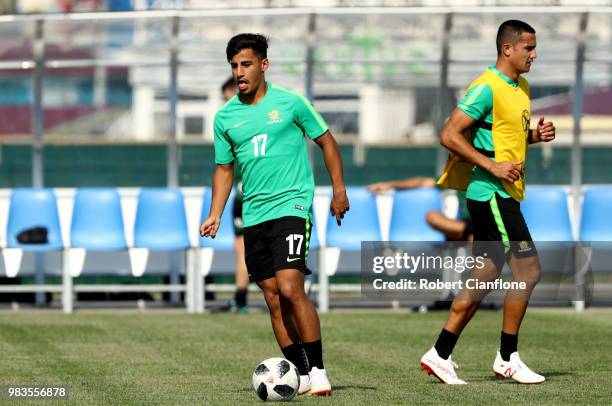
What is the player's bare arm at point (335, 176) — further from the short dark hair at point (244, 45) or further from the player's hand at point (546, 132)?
the player's hand at point (546, 132)

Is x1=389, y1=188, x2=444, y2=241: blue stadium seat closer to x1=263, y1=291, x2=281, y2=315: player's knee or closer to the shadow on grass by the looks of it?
the shadow on grass

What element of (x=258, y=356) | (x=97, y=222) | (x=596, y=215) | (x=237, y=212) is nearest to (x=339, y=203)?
(x=258, y=356)

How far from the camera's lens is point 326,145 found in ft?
28.4

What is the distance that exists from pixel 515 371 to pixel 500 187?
3.68ft

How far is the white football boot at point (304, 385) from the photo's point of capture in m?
8.70

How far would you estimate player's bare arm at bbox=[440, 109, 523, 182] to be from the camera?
28.9ft

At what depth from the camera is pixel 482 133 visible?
9078 millimetres

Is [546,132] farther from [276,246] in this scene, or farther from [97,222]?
[97,222]

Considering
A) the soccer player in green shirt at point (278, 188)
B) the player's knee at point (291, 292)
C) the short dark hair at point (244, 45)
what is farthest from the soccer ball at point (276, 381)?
the short dark hair at point (244, 45)

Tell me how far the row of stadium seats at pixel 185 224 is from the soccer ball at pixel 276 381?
22.9 ft

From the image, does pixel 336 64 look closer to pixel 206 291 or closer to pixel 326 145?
pixel 206 291

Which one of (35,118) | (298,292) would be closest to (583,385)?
(298,292)

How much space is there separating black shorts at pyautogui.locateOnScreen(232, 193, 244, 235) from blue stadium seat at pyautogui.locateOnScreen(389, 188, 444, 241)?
1.62m

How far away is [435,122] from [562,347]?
614 cm
